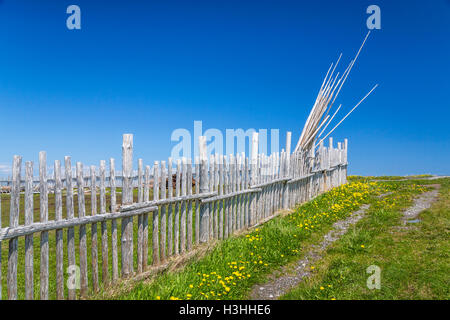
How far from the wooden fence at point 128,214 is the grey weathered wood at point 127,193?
2cm

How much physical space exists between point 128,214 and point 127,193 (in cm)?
33

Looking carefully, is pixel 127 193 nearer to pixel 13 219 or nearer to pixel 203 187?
pixel 13 219

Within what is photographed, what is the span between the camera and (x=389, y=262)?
21.0 feet

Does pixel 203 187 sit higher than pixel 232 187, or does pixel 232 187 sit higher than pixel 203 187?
pixel 203 187

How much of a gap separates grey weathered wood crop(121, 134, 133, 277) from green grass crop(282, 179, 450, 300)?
8.44 ft

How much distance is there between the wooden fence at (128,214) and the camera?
13.7ft

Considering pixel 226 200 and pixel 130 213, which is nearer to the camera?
pixel 130 213

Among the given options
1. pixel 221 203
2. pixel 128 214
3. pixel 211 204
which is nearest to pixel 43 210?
pixel 128 214

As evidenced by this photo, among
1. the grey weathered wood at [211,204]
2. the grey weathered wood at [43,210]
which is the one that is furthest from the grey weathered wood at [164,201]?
the grey weathered wood at [43,210]

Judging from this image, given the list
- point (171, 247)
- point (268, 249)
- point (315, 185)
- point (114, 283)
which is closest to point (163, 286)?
point (114, 283)

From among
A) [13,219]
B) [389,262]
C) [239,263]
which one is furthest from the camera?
[389,262]

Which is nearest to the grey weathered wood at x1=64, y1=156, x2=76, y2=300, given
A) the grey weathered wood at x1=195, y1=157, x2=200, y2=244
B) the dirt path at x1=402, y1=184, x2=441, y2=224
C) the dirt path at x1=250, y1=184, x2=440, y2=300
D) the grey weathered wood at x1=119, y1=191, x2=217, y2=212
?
the grey weathered wood at x1=119, y1=191, x2=217, y2=212

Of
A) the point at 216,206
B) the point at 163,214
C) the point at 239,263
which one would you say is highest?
the point at 163,214

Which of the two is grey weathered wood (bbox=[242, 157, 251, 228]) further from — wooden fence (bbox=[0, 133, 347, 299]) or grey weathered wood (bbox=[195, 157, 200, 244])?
grey weathered wood (bbox=[195, 157, 200, 244])
